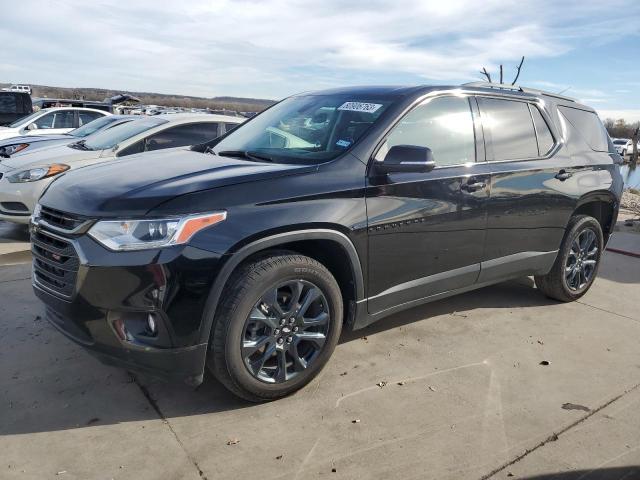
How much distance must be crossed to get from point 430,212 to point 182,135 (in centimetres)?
458

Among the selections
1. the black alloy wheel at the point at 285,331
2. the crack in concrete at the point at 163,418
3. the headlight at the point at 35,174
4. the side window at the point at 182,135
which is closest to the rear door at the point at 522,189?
the black alloy wheel at the point at 285,331

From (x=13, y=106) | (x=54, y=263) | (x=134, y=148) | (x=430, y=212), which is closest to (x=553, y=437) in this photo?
(x=430, y=212)

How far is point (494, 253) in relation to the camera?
4.07 meters

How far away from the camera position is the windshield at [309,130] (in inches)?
134

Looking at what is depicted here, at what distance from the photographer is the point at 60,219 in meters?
2.88

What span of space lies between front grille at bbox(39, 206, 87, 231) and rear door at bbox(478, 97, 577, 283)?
2.75 metres

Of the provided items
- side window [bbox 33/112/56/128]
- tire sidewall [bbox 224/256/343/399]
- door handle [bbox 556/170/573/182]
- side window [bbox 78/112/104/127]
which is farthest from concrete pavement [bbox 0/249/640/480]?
side window [bbox 78/112/104/127]

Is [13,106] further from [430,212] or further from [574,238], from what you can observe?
[574,238]

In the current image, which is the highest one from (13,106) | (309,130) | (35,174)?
(13,106)

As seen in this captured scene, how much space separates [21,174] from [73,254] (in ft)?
14.4

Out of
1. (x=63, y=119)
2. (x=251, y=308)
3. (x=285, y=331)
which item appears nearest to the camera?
(x=251, y=308)

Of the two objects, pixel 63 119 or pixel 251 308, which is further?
pixel 63 119

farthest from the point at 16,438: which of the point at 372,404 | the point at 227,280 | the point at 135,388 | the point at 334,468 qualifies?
the point at 372,404

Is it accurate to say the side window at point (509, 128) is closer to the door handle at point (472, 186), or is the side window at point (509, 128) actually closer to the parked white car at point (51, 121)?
the door handle at point (472, 186)
